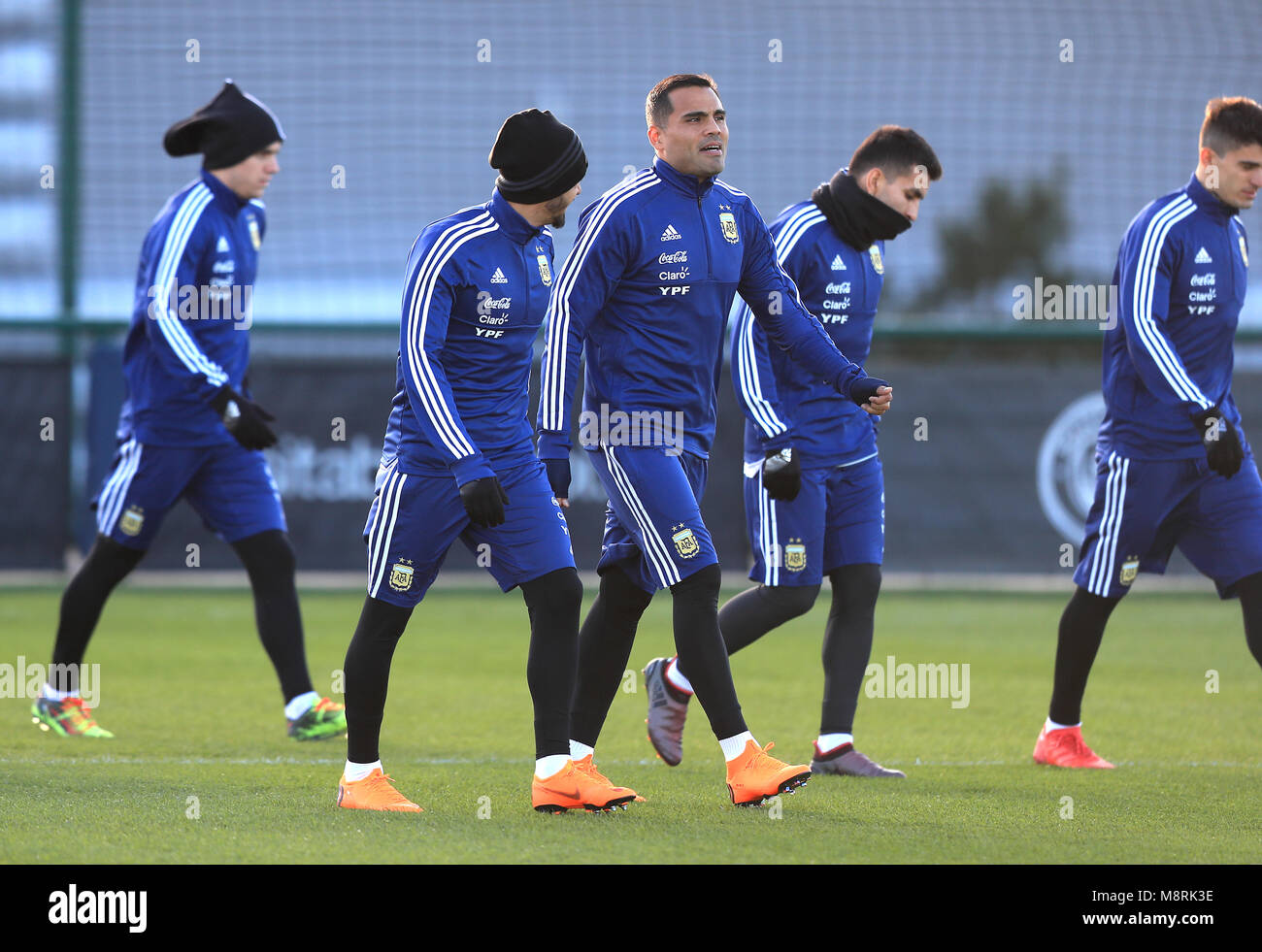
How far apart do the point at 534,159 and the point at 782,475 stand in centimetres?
137

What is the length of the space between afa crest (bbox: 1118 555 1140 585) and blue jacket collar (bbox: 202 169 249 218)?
3817mm

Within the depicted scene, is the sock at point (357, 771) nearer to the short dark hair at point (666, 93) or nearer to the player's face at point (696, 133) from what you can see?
the player's face at point (696, 133)

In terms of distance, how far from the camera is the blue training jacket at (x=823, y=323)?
20.4 feet

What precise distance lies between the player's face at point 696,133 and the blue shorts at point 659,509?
0.91m

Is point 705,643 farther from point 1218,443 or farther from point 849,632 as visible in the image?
point 1218,443

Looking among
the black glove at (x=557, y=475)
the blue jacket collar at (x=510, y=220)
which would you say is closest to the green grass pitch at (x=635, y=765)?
the black glove at (x=557, y=475)

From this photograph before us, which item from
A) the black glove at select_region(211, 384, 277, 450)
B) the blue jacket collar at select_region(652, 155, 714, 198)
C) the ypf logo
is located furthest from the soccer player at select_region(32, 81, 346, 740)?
the ypf logo

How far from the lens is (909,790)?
5621mm

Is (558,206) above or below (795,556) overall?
above

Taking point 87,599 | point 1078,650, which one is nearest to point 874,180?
point 1078,650

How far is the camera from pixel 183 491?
6910 mm

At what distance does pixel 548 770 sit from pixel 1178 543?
8.92ft

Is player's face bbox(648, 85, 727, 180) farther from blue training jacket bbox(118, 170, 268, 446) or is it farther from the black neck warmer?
blue training jacket bbox(118, 170, 268, 446)
